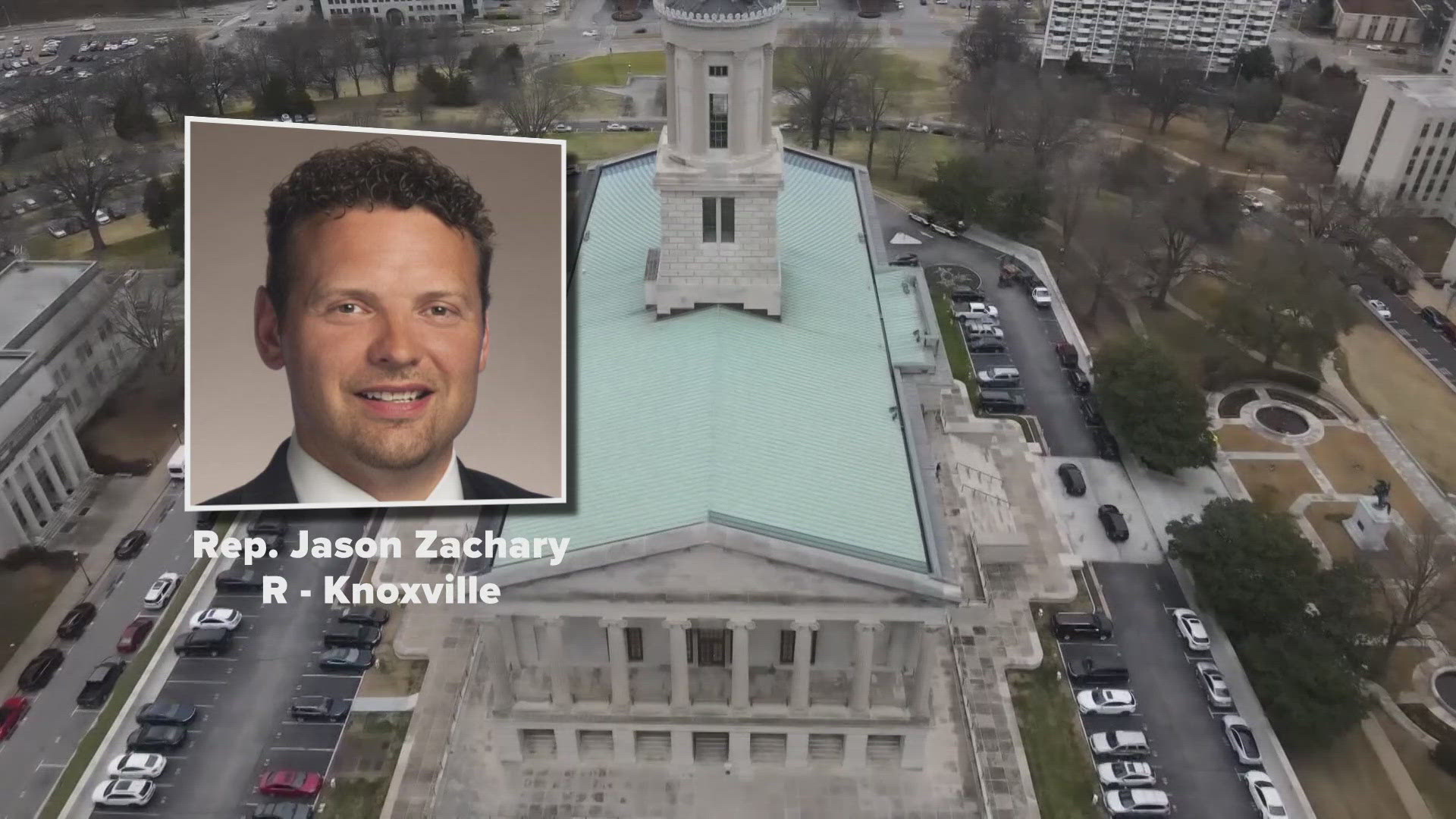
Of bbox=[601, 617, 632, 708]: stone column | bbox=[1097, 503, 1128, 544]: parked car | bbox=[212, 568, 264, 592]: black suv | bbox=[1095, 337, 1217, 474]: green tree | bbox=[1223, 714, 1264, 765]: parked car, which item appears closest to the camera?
A: bbox=[601, 617, 632, 708]: stone column

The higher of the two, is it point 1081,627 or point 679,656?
point 679,656

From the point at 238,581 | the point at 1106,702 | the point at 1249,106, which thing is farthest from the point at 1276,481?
the point at 1249,106

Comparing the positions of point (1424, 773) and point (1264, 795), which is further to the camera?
point (1424, 773)

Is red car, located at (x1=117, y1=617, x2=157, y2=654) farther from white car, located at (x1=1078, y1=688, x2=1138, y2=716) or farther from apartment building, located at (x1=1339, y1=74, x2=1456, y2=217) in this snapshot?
apartment building, located at (x1=1339, y1=74, x2=1456, y2=217)

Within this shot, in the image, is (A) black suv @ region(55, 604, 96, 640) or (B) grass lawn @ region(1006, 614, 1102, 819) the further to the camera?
(A) black suv @ region(55, 604, 96, 640)

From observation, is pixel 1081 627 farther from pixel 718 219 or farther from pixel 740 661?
pixel 718 219

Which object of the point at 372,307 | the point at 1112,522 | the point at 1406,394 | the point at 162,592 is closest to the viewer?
the point at 372,307

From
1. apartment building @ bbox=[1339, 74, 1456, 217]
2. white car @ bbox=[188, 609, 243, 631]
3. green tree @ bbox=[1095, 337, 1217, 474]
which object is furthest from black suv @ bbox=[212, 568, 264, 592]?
apartment building @ bbox=[1339, 74, 1456, 217]
